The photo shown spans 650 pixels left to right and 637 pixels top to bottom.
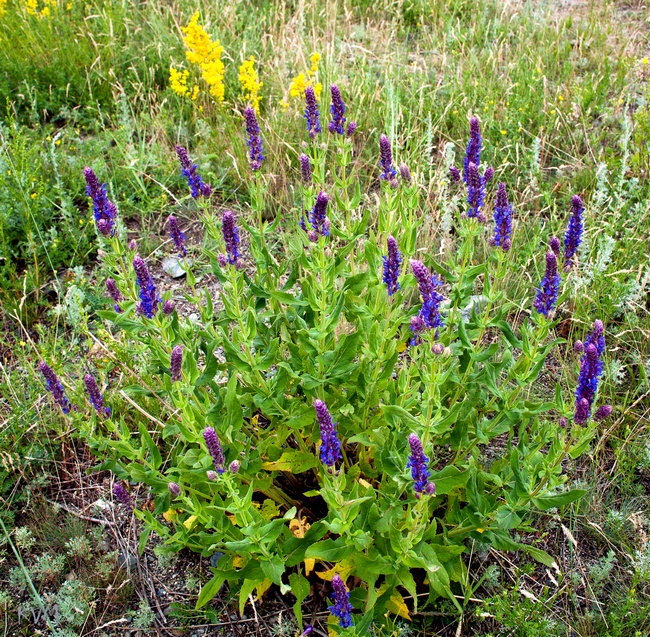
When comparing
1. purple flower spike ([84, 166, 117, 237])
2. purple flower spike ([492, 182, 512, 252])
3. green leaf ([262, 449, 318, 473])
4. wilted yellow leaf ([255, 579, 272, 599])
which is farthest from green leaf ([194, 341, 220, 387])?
purple flower spike ([492, 182, 512, 252])

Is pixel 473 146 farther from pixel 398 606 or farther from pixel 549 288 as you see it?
pixel 398 606

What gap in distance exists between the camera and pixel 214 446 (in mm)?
2156

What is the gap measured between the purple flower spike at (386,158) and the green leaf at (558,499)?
4.95 ft

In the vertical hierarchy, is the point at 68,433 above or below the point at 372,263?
below

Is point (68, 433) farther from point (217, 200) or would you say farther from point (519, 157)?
point (519, 157)

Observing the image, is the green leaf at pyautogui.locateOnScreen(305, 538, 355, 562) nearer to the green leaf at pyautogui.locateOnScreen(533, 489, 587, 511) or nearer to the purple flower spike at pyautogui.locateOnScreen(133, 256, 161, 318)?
the green leaf at pyautogui.locateOnScreen(533, 489, 587, 511)

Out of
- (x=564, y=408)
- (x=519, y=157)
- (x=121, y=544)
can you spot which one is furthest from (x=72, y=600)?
(x=519, y=157)

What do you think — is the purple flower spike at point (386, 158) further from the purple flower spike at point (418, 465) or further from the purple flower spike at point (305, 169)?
the purple flower spike at point (418, 465)

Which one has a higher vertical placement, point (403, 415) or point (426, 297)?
point (426, 297)

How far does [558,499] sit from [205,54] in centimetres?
467

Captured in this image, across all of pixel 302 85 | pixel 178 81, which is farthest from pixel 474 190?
pixel 178 81

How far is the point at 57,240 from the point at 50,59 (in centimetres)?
272

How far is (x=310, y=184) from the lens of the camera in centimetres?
310

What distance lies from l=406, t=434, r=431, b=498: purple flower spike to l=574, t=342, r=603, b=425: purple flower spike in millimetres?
570
